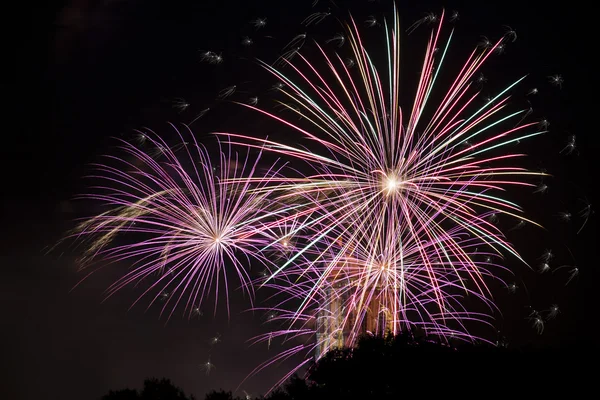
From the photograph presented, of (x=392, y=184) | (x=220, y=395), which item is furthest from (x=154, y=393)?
(x=392, y=184)

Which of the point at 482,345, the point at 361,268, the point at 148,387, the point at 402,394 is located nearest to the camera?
the point at 402,394

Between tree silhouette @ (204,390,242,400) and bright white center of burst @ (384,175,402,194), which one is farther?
bright white center of burst @ (384,175,402,194)

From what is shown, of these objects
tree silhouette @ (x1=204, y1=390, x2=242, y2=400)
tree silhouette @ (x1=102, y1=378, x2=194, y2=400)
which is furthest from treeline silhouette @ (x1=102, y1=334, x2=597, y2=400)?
tree silhouette @ (x1=102, y1=378, x2=194, y2=400)

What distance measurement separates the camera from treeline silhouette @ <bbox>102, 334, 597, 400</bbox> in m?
9.72

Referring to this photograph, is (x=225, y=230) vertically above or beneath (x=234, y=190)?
beneath

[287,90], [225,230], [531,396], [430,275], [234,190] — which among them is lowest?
[531,396]

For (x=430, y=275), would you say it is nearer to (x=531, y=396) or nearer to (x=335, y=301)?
(x=335, y=301)

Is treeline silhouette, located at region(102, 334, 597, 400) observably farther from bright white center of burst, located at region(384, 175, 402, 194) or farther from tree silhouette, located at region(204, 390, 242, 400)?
bright white center of burst, located at region(384, 175, 402, 194)

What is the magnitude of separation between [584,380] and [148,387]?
27.7ft

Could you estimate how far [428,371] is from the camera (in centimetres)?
1021

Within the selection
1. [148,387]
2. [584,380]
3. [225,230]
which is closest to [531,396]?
[584,380]

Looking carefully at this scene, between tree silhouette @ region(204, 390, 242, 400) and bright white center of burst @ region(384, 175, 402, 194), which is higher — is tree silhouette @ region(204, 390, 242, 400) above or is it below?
below

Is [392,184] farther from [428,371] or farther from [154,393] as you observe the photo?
[154,393]

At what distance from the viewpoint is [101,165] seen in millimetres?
21156
